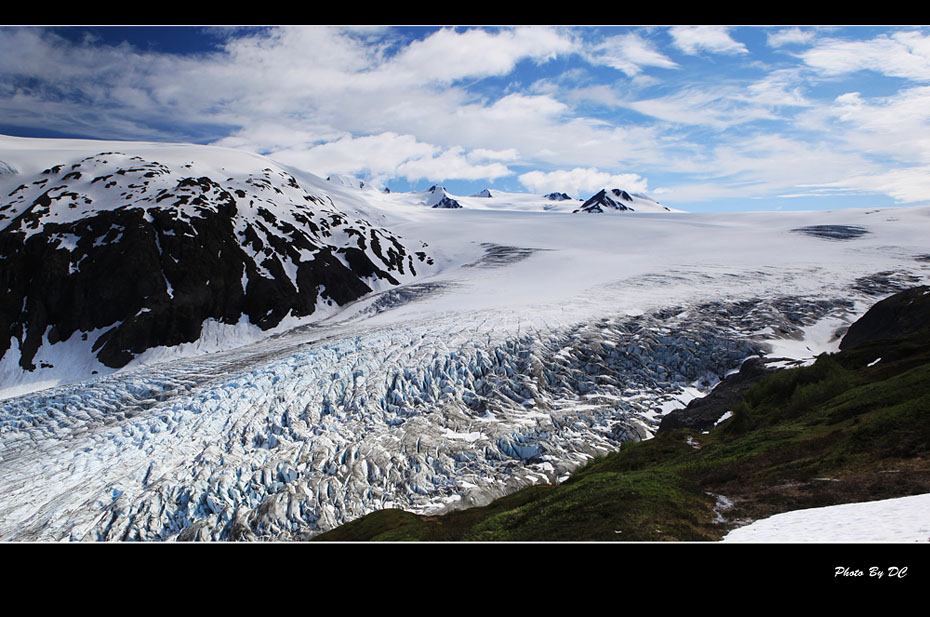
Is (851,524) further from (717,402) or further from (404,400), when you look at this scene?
(404,400)

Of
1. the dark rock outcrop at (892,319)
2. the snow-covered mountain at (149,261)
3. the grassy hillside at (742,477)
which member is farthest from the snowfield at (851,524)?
the snow-covered mountain at (149,261)

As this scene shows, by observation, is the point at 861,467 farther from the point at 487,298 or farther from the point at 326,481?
the point at 487,298

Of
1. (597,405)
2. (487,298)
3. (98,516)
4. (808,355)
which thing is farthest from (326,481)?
(808,355)

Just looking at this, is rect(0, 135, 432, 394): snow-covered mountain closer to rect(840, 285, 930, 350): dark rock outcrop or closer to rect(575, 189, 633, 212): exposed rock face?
rect(840, 285, 930, 350): dark rock outcrop

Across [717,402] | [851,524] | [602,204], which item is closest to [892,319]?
[717,402]

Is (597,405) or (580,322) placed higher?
(580,322)
